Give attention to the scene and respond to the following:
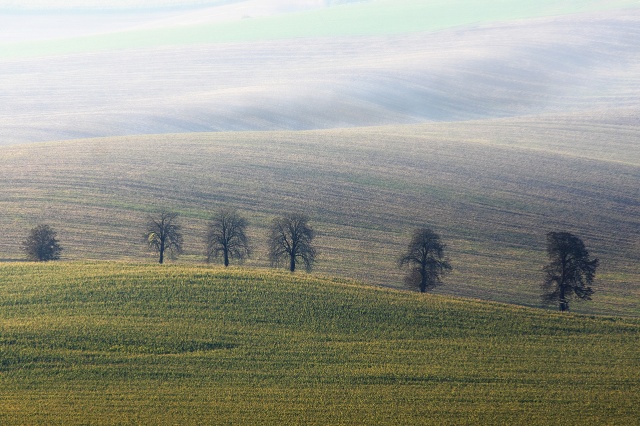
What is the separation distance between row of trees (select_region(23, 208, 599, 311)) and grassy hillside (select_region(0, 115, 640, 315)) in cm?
151

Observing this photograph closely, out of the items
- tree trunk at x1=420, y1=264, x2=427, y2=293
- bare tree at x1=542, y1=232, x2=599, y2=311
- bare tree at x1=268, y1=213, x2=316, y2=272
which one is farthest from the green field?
bare tree at x1=268, y1=213, x2=316, y2=272

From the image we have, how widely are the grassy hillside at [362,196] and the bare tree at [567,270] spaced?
5.45ft

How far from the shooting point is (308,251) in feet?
158

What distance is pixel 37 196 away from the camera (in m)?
63.3

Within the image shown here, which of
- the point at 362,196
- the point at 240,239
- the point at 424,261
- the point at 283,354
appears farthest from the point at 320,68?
the point at 283,354

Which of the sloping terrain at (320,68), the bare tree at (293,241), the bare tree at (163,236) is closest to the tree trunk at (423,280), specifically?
the bare tree at (293,241)

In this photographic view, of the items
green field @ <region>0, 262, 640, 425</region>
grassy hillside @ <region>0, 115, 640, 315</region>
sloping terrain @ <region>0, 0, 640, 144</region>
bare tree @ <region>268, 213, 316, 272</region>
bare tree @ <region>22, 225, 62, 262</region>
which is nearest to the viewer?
green field @ <region>0, 262, 640, 425</region>

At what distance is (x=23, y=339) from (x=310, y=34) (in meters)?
145

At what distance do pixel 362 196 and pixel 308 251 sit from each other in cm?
1943

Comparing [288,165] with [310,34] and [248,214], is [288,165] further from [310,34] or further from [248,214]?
[310,34]

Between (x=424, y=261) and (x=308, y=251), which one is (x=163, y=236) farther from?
(x=424, y=261)

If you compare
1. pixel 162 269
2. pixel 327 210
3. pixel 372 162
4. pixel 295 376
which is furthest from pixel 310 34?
pixel 295 376

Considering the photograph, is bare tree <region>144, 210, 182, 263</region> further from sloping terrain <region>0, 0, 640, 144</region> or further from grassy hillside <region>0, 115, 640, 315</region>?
sloping terrain <region>0, 0, 640, 144</region>

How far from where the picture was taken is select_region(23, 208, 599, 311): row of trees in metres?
44.6
